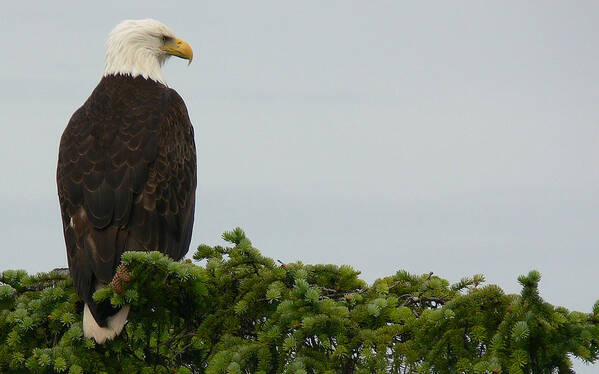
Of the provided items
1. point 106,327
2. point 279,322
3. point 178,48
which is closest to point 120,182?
point 106,327

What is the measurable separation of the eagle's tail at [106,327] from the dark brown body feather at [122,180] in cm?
7

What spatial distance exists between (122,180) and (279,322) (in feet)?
8.29

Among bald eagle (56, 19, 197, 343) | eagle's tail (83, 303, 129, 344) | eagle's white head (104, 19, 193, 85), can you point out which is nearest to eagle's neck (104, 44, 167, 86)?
eagle's white head (104, 19, 193, 85)

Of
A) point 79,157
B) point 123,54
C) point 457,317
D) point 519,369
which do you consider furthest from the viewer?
point 123,54

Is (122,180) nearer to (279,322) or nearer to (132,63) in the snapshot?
(132,63)

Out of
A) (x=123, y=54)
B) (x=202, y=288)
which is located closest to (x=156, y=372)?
(x=202, y=288)

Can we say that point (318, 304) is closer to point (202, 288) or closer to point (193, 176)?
point (202, 288)

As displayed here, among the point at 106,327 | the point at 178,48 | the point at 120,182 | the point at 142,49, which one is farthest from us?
the point at 178,48

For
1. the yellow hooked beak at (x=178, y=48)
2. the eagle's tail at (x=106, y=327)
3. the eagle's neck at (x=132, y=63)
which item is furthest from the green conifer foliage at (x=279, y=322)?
the yellow hooked beak at (x=178, y=48)

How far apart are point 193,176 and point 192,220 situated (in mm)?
431

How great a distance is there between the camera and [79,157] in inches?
299

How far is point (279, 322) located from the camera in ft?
17.6

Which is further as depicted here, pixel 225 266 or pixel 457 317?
pixel 225 266

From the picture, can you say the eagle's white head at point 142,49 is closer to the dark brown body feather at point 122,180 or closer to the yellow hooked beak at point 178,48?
the yellow hooked beak at point 178,48
